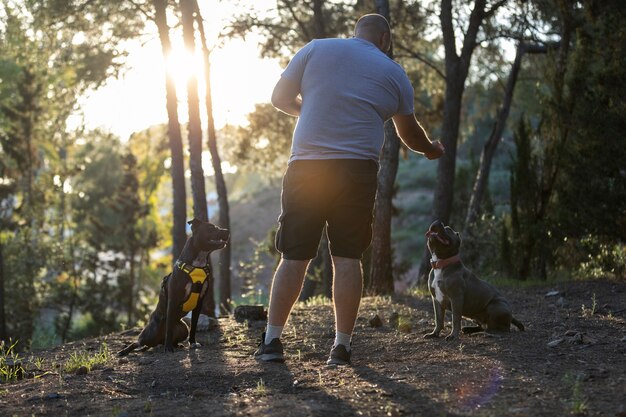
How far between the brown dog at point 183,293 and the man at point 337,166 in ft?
6.27

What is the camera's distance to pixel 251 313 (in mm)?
9484

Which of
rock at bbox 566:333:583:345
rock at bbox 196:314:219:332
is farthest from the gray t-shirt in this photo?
rock at bbox 196:314:219:332

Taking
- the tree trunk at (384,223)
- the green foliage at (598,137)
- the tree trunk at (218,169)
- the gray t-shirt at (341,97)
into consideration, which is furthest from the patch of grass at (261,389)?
the tree trunk at (218,169)

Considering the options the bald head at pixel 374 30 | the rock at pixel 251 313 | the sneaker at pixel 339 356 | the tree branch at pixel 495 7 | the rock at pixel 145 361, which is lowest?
the rock at pixel 145 361

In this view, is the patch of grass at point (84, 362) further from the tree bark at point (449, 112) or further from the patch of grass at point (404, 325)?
the tree bark at point (449, 112)

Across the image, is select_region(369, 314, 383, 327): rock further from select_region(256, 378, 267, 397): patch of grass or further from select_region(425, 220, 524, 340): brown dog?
select_region(256, 378, 267, 397): patch of grass

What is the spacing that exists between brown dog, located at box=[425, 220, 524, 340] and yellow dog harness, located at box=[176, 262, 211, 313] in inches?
85.8

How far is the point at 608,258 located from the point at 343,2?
9.22 meters

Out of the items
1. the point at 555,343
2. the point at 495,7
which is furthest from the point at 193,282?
the point at 495,7

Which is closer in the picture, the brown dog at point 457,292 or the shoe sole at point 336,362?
the shoe sole at point 336,362

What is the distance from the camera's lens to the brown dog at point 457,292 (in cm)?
693

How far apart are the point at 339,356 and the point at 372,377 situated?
2.00ft

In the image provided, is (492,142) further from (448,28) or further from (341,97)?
(341,97)

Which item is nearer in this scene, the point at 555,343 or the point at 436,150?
the point at 555,343
